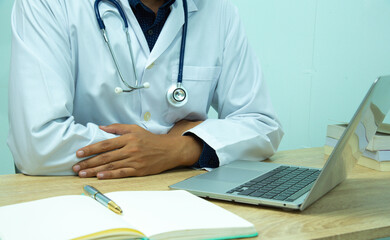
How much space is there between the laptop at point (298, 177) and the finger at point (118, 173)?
0.16 meters

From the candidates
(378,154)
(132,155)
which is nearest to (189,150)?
(132,155)

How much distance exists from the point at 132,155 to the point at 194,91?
0.37 m

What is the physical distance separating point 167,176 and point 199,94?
370mm

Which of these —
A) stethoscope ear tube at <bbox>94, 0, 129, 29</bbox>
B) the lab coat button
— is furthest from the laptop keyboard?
stethoscope ear tube at <bbox>94, 0, 129, 29</bbox>

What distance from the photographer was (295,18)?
2.24 m

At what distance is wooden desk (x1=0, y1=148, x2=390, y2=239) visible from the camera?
0.71m

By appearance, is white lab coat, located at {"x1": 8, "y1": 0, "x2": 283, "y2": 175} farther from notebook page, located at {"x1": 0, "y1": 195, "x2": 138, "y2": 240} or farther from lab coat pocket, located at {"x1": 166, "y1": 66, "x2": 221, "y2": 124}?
notebook page, located at {"x1": 0, "y1": 195, "x2": 138, "y2": 240}

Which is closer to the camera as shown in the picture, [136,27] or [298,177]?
[298,177]

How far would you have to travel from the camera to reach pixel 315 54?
2295 mm

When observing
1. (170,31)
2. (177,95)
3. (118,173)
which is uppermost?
(170,31)

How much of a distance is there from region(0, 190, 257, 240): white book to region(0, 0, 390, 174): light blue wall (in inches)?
62.2

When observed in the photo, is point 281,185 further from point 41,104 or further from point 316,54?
point 316,54

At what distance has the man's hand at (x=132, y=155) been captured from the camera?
3.41 ft

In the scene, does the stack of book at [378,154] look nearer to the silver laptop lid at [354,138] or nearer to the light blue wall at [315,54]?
the silver laptop lid at [354,138]
